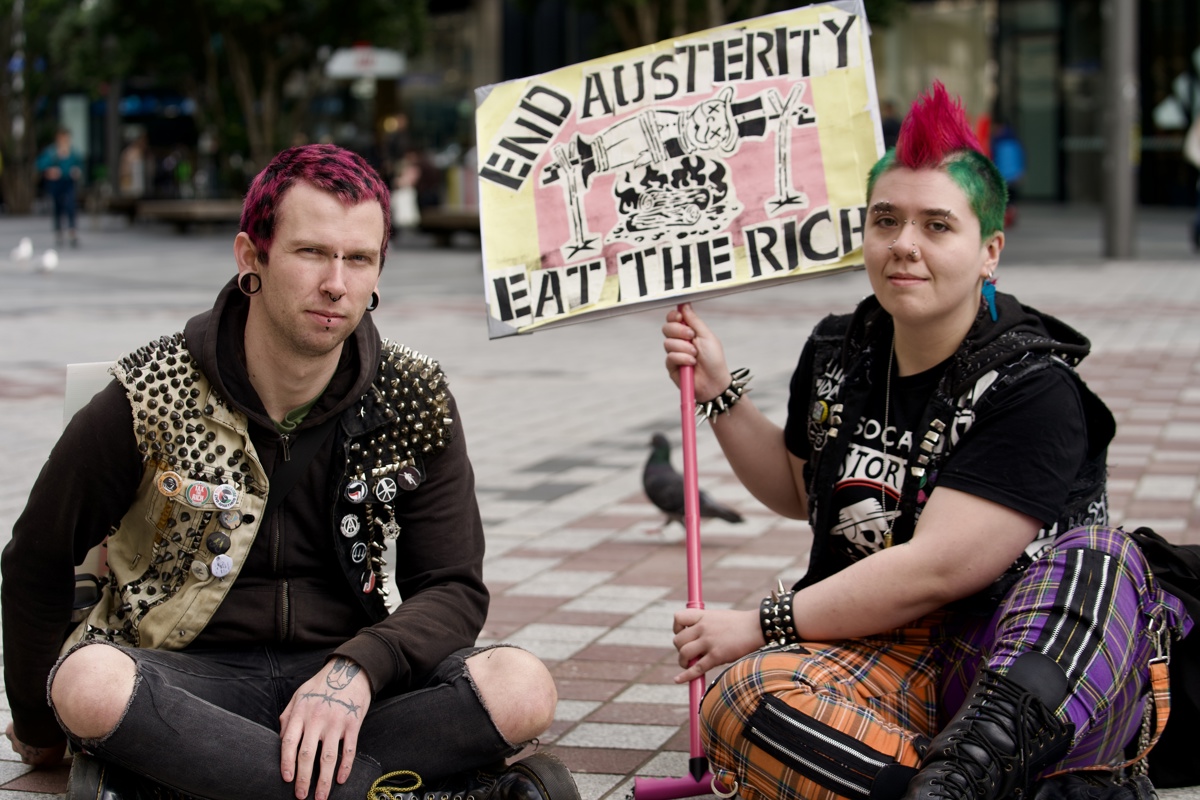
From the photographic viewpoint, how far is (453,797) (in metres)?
2.76

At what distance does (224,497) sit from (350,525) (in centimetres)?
23

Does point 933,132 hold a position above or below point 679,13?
below

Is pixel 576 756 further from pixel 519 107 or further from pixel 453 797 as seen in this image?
pixel 519 107

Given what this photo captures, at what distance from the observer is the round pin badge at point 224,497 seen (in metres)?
2.72

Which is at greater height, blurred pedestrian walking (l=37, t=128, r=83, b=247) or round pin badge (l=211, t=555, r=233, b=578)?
blurred pedestrian walking (l=37, t=128, r=83, b=247)

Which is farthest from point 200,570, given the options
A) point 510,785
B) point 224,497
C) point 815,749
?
point 815,749

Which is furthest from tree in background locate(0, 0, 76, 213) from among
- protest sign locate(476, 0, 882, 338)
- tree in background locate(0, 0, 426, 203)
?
protest sign locate(476, 0, 882, 338)

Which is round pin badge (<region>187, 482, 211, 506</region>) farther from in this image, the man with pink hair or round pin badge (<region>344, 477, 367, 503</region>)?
round pin badge (<region>344, 477, 367, 503</region>)

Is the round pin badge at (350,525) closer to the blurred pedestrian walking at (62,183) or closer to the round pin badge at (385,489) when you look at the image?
the round pin badge at (385,489)

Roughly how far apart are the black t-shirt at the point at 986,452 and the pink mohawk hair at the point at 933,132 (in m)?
0.40

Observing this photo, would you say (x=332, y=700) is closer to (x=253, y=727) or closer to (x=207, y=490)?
(x=253, y=727)

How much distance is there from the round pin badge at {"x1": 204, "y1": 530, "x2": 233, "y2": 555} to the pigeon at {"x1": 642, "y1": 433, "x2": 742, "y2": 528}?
2.78 metres

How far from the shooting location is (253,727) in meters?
2.62

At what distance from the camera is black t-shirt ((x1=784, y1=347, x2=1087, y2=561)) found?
277 centimetres
